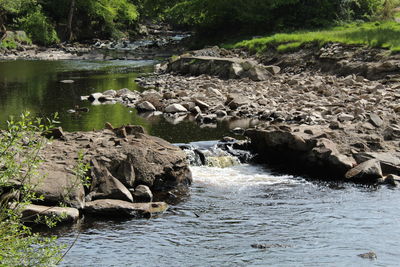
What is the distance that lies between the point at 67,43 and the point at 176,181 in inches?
1828

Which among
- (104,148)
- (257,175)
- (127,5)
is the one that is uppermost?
(127,5)

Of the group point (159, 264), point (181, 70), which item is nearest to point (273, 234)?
point (159, 264)

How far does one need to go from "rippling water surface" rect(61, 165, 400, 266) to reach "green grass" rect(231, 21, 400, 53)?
18.2 meters

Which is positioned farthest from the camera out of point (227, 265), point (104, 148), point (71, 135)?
point (71, 135)

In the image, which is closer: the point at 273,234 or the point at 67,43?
the point at 273,234

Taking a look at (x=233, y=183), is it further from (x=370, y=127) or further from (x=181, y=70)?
(x=181, y=70)

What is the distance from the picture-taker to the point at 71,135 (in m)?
15.4

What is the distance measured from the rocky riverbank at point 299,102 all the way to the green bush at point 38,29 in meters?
22.0

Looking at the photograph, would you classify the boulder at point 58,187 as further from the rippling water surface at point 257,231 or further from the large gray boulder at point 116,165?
the rippling water surface at point 257,231

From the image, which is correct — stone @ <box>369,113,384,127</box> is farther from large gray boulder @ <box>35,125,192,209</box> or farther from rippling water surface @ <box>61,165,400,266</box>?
large gray boulder @ <box>35,125,192,209</box>

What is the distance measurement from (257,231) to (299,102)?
1337cm

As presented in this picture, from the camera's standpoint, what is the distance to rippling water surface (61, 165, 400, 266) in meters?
9.95

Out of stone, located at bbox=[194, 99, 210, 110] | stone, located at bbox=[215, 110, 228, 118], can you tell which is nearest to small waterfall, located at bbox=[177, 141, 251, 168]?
stone, located at bbox=[215, 110, 228, 118]

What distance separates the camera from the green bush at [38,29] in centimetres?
5647
